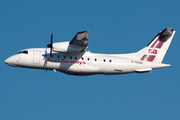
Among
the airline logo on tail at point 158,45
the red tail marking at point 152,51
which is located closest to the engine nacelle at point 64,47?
the airline logo on tail at point 158,45

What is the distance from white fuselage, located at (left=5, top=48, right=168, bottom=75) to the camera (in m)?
23.8

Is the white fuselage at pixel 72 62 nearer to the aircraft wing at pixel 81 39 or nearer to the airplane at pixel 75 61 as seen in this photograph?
the airplane at pixel 75 61

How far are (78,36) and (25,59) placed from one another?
189 inches

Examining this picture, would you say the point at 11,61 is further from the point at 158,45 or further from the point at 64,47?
the point at 158,45

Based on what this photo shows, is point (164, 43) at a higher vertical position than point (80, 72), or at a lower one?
higher

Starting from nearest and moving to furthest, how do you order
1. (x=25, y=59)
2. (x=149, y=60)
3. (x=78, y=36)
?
(x=78, y=36), (x=25, y=59), (x=149, y=60)

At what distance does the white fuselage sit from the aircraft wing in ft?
4.04

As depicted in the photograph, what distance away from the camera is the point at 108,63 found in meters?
24.3

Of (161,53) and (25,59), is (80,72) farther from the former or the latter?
(161,53)

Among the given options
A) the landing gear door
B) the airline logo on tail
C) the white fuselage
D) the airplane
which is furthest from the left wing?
the airline logo on tail

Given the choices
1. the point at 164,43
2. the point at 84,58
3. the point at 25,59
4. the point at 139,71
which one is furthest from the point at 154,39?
the point at 25,59

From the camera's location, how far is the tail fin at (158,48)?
2600 centimetres

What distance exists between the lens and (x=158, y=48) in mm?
26297

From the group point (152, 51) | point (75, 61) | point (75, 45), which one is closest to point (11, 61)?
point (75, 61)
